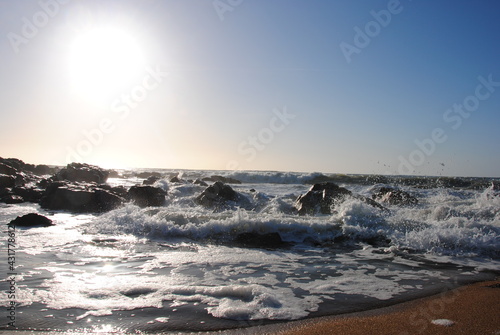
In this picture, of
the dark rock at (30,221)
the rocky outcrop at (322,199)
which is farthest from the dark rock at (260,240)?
the dark rock at (30,221)

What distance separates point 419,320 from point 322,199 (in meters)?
9.09

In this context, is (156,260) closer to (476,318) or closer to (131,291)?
(131,291)

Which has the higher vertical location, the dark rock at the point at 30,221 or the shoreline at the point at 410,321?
the shoreline at the point at 410,321

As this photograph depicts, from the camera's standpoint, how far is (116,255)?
21.2 ft

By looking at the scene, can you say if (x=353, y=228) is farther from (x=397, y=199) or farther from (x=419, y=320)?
(x=397, y=199)

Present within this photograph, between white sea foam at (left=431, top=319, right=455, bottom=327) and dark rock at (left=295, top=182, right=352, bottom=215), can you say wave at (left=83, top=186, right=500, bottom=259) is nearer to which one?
dark rock at (left=295, top=182, right=352, bottom=215)

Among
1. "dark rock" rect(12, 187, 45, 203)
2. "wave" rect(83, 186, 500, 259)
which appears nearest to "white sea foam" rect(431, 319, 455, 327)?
"wave" rect(83, 186, 500, 259)

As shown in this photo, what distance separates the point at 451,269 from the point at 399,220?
12.1 feet

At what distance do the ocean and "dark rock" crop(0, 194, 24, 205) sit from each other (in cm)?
485

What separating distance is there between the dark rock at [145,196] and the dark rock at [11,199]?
5.20 meters

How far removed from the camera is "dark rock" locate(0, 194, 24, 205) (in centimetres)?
1494

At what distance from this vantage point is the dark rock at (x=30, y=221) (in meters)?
9.24

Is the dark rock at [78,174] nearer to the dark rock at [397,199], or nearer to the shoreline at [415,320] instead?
the dark rock at [397,199]

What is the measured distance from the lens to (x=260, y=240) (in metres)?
8.07
